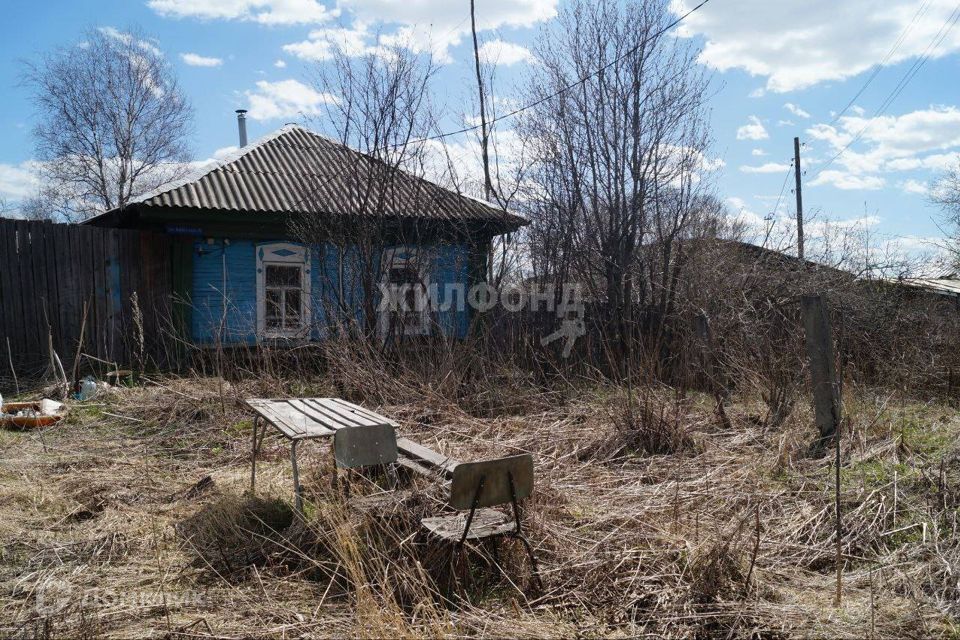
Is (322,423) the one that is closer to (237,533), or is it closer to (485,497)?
(237,533)

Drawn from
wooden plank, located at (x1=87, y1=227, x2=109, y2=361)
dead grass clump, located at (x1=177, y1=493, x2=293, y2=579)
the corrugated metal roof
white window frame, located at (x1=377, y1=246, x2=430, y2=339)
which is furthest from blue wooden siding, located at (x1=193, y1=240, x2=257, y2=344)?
dead grass clump, located at (x1=177, y1=493, x2=293, y2=579)

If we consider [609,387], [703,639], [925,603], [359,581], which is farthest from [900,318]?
[359,581]

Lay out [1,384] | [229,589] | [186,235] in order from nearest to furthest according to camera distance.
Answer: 1. [229,589]
2. [1,384]
3. [186,235]

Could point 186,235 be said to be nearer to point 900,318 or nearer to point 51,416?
point 51,416

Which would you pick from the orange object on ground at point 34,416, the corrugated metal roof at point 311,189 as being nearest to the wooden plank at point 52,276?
the corrugated metal roof at point 311,189

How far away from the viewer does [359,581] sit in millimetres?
2957

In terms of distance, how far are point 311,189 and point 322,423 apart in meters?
6.78

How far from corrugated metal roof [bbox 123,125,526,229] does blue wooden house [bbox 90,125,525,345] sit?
3cm

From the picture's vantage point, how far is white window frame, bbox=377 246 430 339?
334 inches

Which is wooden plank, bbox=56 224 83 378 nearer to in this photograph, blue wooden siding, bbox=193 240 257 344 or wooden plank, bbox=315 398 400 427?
blue wooden siding, bbox=193 240 257 344

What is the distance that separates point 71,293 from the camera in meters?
9.39

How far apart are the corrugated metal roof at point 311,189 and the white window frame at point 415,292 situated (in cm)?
51

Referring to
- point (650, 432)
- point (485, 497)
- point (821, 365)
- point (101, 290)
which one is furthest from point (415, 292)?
point (485, 497)

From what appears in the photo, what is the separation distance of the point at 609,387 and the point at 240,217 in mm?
6469
